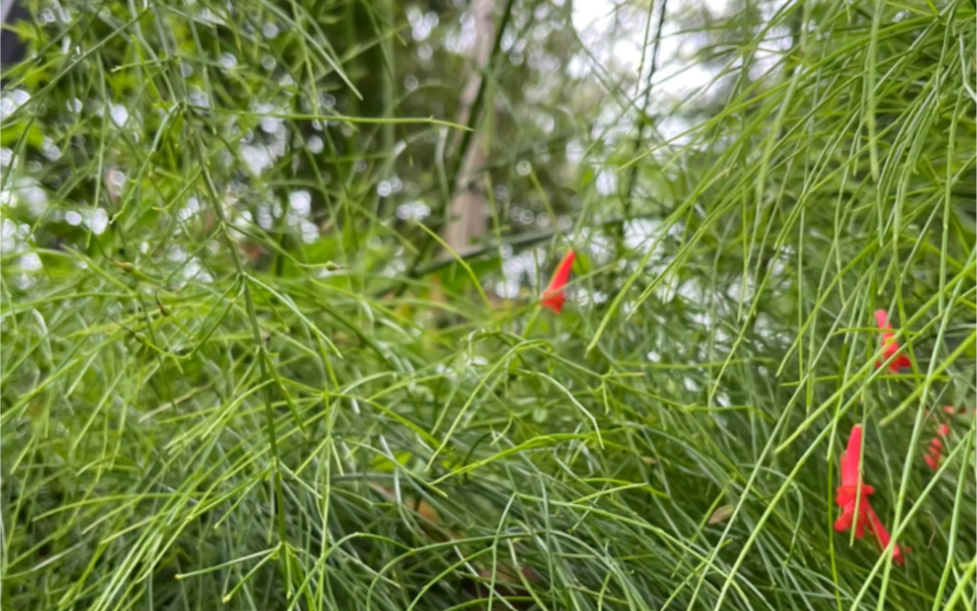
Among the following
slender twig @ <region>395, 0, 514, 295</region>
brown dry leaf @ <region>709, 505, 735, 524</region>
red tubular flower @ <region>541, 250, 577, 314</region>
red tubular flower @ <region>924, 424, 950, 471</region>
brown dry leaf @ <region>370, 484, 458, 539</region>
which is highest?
slender twig @ <region>395, 0, 514, 295</region>

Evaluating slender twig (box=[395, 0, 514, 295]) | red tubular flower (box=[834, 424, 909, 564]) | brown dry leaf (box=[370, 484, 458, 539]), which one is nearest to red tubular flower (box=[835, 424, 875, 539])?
red tubular flower (box=[834, 424, 909, 564])

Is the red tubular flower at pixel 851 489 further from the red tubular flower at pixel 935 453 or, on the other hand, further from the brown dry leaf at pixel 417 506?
the brown dry leaf at pixel 417 506

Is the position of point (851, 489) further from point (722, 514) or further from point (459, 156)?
point (459, 156)

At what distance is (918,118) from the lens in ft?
1.13

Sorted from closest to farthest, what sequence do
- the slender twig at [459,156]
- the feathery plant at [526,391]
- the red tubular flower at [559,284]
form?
the feathery plant at [526,391] < the red tubular flower at [559,284] < the slender twig at [459,156]

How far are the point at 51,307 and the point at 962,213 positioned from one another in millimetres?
564

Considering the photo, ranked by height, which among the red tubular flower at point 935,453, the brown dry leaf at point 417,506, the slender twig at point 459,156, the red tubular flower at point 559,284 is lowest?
the red tubular flower at point 935,453

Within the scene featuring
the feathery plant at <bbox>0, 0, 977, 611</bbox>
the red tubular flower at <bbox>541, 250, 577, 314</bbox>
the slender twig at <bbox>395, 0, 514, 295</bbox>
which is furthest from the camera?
the slender twig at <bbox>395, 0, 514, 295</bbox>

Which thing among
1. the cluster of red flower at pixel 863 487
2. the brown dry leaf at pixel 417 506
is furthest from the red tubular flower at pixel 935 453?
the brown dry leaf at pixel 417 506

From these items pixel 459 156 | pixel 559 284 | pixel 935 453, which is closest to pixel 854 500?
pixel 935 453

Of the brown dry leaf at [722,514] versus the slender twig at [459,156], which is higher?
the slender twig at [459,156]

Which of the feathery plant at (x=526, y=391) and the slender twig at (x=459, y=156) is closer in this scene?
the feathery plant at (x=526, y=391)

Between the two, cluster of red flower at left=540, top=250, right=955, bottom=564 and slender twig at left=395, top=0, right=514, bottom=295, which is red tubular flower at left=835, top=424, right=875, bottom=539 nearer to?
cluster of red flower at left=540, top=250, right=955, bottom=564

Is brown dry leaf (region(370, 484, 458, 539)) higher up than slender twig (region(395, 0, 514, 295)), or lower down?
lower down
